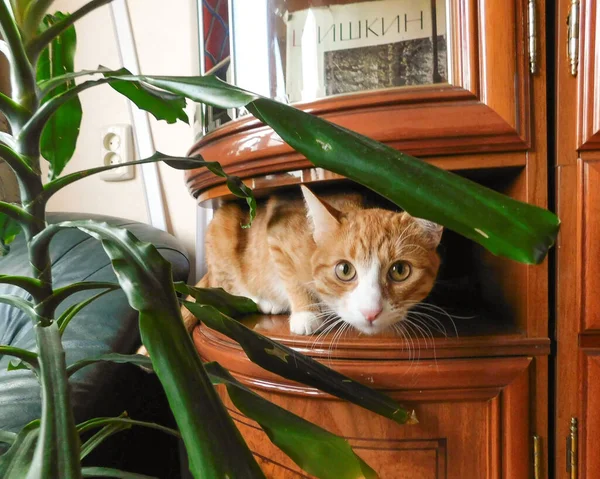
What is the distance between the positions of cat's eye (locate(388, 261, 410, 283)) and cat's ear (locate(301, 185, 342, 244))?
0.40ft

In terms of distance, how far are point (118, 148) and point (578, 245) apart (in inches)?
49.9

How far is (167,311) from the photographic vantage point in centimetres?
23

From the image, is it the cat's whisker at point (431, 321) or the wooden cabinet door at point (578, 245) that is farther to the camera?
the cat's whisker at point (431, 321)

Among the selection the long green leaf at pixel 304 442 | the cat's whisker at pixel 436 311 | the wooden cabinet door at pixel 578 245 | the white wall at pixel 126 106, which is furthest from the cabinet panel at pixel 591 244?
the white wall at pixel 126 106

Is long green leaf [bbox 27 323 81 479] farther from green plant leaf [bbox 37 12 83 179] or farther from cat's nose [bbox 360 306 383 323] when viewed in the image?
cat's nose [bbox 360 306 383 323]

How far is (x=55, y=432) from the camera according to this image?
23cm

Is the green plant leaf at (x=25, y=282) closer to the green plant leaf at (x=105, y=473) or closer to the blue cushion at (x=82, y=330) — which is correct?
the green plant leaf at (x=105, y=473)

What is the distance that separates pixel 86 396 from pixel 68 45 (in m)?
0.51

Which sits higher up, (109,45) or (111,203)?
(109,45)

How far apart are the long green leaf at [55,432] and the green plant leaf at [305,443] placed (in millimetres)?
126

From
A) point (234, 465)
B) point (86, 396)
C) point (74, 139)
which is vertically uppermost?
point (74, 139)

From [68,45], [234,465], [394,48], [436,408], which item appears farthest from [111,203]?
[234,465]

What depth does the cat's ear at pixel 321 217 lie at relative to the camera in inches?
27.4

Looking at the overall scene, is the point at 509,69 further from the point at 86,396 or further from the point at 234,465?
the point at 86,396
